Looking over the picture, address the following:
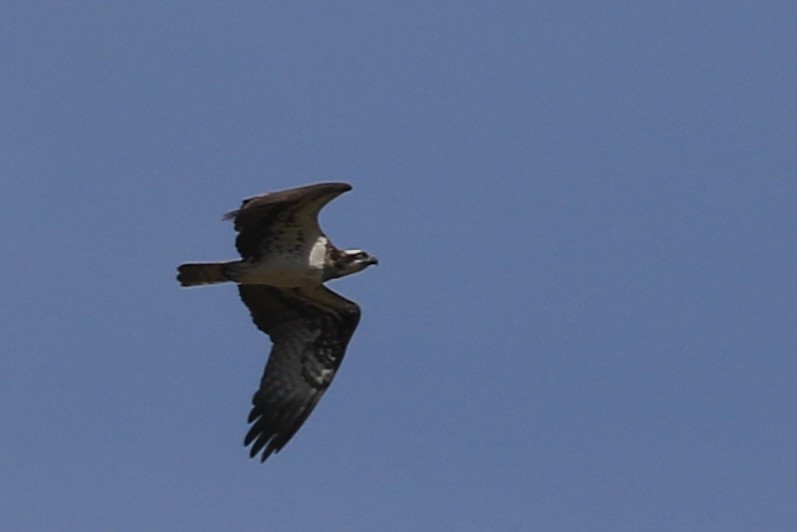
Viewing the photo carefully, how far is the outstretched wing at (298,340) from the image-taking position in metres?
20.4

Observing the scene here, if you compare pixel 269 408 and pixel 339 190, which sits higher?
pixel 339 190

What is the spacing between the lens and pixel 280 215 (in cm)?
1891

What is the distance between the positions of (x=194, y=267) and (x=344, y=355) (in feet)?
8.10

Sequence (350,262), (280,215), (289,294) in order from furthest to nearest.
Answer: (289,294), (350,262), (280,215)

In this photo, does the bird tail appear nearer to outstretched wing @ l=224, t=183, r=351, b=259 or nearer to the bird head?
outstretched wing @ l=224, t=183, r=351, b=259

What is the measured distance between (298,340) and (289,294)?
0.55 metres

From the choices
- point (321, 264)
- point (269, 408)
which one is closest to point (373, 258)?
point (321, 264)

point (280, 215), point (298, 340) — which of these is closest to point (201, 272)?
point (280, 215)

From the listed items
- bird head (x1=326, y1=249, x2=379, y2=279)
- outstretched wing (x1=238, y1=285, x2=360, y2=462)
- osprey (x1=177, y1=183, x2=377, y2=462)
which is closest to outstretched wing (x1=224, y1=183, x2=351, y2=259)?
osprey (x1=177, y1=183, x2=377, y2=462)

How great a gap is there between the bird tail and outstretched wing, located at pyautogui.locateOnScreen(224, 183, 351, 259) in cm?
27

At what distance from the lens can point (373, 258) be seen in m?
20.2

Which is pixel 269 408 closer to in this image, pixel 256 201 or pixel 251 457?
pixel 251 457

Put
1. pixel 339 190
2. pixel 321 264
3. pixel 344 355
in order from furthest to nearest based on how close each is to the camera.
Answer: pixel 344 355, pixel 321 264, pixel 339 190

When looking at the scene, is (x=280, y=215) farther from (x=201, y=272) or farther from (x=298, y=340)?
(x=298, y=340)
